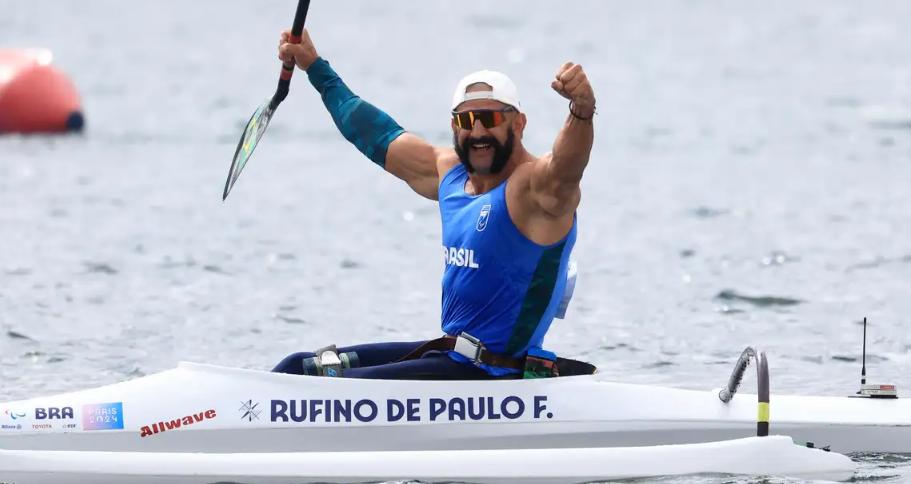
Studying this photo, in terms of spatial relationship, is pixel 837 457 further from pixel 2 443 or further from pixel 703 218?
pixel 703 218

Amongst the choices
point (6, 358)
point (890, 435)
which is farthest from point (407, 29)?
point (890, 435)

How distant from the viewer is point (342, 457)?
9.11 metres

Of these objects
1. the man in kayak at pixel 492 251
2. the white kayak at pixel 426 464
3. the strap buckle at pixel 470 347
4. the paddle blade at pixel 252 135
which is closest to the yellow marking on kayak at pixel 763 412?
the white kayak at pixel 426 464

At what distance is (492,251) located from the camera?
30.7 feet

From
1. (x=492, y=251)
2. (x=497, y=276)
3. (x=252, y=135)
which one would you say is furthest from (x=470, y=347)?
(x=252, y=135)

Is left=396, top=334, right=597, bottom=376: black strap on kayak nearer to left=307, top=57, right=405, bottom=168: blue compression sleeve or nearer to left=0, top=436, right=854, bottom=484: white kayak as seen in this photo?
left=0, top=436, right=854, bottom=484: white kayak

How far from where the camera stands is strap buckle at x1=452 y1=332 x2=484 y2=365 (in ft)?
31.2

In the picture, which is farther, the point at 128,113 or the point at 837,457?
the point at 128,113

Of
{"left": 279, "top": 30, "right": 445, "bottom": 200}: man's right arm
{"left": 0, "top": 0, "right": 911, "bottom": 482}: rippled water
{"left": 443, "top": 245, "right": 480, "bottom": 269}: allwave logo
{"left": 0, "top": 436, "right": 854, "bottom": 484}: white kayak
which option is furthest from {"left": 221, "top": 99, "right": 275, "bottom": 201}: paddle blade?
{"left": 0, "top": 0, "right": 911, "bottom": 482}: rippled water

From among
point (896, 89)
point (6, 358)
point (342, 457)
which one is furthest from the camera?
point (896, 89)

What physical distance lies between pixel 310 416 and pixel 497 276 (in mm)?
1197

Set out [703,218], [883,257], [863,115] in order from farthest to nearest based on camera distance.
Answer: [863,115] < [703,218] < [883,257]

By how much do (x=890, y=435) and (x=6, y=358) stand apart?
7.14m

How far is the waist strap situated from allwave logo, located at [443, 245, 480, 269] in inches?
14.6
